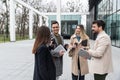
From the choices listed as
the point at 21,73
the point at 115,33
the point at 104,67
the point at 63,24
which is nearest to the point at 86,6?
A: the point at 63,24

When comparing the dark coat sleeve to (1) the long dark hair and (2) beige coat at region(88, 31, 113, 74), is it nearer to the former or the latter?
(1) the long dark hair

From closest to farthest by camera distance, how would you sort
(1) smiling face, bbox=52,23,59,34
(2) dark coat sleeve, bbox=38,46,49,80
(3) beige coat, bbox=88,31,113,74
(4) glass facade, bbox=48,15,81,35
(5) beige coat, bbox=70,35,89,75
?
(2) dark coat sleeve, bbox=38,46,49,80 < (3) beige coat, bbox=88,31,113,74 < (1) smiling face, bbox=52,23,59,34 < (5) beige coat, bbox=70,35,89,75 < (4) glass facade, bbox=48,15,81,35

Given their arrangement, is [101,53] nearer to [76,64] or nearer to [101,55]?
[101,55]

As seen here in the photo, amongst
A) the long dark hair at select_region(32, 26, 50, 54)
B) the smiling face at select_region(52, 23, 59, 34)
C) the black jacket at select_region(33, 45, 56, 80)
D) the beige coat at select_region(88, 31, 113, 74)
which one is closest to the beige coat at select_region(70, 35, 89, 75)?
the smiling face at select_region(52, 23, 59, 34)

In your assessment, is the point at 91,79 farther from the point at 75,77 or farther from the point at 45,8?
the point at 45,8

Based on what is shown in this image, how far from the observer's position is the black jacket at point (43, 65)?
4219mm

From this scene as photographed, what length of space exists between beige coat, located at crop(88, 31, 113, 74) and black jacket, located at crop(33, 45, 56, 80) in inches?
37.5

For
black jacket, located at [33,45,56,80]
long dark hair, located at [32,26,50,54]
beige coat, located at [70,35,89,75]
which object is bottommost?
beige coat, located at [70,35,89,75]

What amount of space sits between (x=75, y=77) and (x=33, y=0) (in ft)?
163

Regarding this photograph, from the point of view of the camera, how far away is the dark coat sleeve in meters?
4.21

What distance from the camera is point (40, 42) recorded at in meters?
A: 4.29

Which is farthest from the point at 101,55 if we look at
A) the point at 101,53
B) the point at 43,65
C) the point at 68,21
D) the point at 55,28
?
the point at 68,21

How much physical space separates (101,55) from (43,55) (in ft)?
3.96

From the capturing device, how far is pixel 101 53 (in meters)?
5.01
